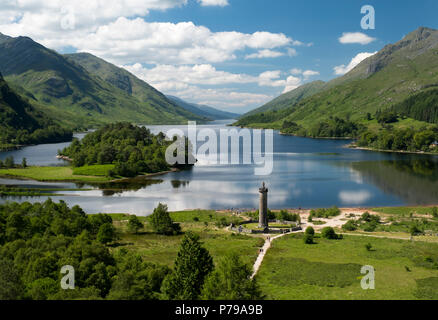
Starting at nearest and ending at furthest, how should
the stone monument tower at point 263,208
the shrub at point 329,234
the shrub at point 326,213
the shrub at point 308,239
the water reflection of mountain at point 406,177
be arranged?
the shrub at point 308,239, the shrub at point 329,234, the stone monument tower at point 263,208, the shrub at point 326,213, the water reflection of mountain at point 406,177

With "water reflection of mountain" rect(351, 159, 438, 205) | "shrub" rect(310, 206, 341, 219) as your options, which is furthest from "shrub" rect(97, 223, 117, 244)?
"water reflection of mountain" rect(351, 159, 438, 205)

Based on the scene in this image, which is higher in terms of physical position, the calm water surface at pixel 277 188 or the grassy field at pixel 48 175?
the grassy field at pixel 48 175

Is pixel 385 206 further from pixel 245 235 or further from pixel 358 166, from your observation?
pixel 358 166

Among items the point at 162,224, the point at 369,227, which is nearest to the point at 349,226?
the point at 369,227

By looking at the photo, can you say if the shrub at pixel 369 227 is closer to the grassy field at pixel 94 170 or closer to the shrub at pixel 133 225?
the shrub at pixel 133 225

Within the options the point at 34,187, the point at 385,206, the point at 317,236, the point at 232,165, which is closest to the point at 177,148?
the point at 232,165

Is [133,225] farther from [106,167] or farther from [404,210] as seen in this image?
[106,167]

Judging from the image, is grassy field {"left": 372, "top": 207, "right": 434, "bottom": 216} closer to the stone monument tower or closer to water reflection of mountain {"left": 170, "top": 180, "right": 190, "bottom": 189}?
the stone monument tower

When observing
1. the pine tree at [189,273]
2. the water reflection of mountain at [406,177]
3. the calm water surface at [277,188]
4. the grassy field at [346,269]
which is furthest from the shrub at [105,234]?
the water reflection of mountain at [406,177]
